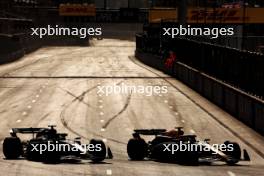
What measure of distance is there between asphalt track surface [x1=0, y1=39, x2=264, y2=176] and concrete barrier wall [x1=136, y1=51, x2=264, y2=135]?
618 millimetres

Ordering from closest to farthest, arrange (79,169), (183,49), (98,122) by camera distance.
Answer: (79,169) → (98,122) → (183,49)

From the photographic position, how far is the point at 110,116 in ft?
136

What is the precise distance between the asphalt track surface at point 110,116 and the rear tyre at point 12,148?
26 cm

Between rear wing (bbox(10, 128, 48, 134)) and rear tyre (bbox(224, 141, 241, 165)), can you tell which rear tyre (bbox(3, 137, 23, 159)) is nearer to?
rear wing (bbox(10, 128, 48, 134))

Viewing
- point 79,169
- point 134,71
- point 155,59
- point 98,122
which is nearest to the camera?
point 79,169

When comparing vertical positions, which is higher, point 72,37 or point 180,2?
point 180,2

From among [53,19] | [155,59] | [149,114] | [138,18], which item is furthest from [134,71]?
[53,19]

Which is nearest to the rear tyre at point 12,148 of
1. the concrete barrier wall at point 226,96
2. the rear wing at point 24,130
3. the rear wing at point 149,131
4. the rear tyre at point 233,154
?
the rear wing at point 24,130

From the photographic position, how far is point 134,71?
7612 cm

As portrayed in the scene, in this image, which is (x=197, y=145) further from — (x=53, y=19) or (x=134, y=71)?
(x=53, y=19)

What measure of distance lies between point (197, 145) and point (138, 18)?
254ft

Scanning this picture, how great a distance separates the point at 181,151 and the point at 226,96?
1916 centimetres

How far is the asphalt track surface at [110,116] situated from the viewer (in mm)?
24938

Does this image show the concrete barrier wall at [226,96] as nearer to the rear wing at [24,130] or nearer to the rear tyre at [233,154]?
the rear tyre at [233,154]
